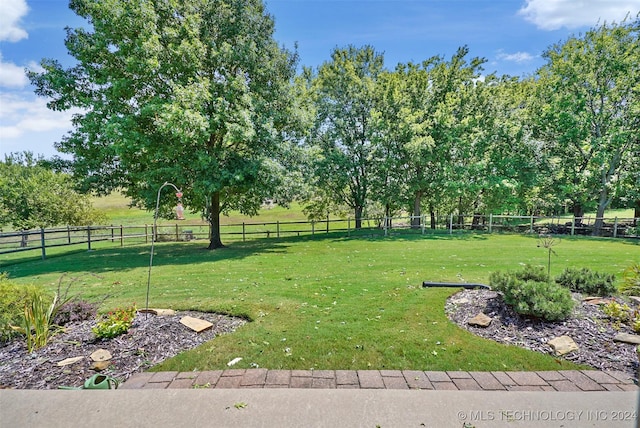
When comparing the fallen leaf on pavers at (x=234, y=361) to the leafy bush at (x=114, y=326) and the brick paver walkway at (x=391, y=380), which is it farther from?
the leafy bush at (x=114, y=326)

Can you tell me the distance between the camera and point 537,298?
3.69 metres

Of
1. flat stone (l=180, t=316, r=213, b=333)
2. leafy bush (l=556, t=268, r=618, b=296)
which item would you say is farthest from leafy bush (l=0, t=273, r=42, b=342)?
leafy bush (l=556, t=268, r=618, b=296)

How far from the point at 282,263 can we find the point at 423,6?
6.53 meters

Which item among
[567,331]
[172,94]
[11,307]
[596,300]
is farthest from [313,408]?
[172,94]

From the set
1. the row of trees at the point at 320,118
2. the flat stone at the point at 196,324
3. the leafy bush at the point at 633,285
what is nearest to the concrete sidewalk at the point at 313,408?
the flat stone at the point at 196,324

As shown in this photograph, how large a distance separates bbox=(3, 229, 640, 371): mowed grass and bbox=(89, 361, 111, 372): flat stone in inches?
21.8

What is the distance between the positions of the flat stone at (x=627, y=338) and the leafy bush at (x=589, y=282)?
4.43 feet

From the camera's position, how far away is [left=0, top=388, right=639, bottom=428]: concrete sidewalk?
2.16 m

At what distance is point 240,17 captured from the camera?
10.9 meters

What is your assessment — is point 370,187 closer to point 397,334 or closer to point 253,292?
point 253,292

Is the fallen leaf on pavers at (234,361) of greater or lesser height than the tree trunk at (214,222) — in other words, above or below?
below

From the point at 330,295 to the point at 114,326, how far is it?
3.02 meters

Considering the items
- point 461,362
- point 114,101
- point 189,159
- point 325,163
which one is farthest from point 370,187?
point 461,362

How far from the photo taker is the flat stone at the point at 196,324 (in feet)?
12.4
